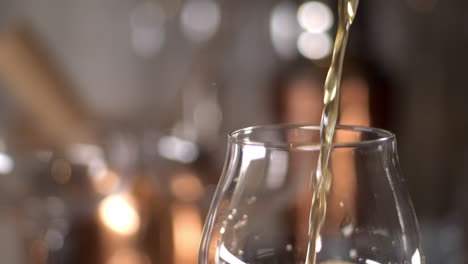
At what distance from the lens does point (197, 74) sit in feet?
4.78

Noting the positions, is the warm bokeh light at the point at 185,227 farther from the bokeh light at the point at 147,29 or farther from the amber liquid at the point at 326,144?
the amber liquid at the point at 326,144

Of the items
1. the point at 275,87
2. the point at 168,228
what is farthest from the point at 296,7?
the point at 168,228

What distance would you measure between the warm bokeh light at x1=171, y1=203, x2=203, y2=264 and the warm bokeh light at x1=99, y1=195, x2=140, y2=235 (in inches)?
2.8

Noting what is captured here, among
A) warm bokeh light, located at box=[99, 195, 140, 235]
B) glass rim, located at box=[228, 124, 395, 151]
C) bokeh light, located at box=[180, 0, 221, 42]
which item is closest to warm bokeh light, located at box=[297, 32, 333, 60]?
bokeh light, located at box=[180, 0, 221, 42]

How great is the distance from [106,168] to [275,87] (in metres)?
0.43

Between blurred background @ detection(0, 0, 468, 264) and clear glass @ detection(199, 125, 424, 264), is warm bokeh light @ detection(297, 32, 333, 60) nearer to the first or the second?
blurred background @ detection(0, 0, 468, 264)

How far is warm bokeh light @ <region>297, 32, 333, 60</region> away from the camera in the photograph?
1.31m

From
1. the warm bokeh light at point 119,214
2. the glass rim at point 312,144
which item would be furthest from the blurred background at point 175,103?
the glass rim at point 312,144

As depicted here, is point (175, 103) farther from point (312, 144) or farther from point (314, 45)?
point (312, 144)

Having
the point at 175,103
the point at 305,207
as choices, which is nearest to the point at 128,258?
the point at 175,103

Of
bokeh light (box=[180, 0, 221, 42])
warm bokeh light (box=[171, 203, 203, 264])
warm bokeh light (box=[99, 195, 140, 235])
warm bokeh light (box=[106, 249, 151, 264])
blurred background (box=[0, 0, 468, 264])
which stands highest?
bokeh light (box=[180, 0, 221, 42])

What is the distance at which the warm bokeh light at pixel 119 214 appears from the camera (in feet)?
3.45

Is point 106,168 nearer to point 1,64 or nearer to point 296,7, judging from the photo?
point 1,64

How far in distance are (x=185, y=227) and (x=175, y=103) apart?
0.40 m
